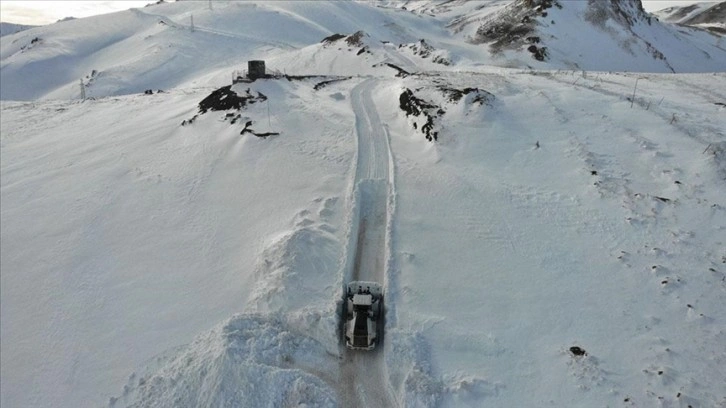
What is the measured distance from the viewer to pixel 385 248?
1470 centimetres

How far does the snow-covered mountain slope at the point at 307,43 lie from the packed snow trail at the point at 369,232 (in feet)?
53.7

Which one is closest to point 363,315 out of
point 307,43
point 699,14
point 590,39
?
point 590,39

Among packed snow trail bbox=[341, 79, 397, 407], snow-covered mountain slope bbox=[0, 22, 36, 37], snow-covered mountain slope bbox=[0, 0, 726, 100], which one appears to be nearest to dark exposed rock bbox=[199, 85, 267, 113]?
packed snow trail bbox=[341, 79, 397, 407]

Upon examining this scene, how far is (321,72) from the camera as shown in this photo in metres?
40.9

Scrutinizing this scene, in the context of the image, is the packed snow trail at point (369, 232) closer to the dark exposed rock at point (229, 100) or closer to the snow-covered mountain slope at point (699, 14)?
the dark exposed rock at point (229, 100)

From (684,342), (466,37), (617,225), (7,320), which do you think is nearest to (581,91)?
(617,225)

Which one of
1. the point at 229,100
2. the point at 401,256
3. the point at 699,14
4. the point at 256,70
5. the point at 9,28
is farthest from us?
the point at 9,28

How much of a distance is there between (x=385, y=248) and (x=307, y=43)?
5783 centimetres

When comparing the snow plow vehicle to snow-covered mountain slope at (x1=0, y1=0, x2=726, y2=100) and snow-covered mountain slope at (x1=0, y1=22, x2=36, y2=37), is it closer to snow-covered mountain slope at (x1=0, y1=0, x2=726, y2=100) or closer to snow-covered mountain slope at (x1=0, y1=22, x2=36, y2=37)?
snow-covered mountain slope at (x1=0, y1=0, x2=726, y2=100)

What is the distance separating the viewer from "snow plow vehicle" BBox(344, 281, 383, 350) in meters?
11.8

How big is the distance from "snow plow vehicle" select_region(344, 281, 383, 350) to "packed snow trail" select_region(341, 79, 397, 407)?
0.26 meters

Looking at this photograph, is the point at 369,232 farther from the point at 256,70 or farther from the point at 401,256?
the point at 256,70

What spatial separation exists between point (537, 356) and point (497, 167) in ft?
30.0

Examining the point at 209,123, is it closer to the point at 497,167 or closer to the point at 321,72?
the point at 497,167
